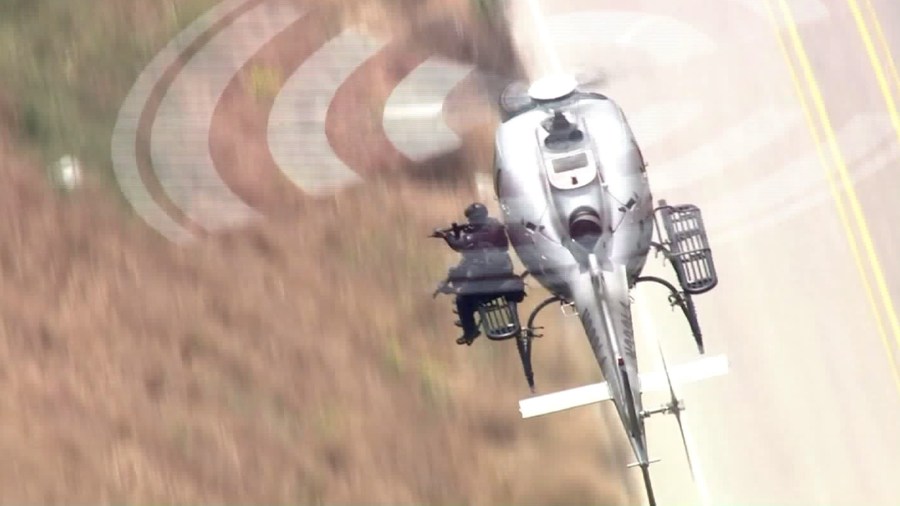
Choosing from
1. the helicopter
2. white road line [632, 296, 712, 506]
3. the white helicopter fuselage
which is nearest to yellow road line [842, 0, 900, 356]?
white road line [632, 296, 712, 506]

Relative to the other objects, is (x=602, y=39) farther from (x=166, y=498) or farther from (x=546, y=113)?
(x=166, y=498)

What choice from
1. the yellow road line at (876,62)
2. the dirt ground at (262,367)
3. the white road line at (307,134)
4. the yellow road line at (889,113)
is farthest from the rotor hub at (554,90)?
the yellow road line at (876,62)

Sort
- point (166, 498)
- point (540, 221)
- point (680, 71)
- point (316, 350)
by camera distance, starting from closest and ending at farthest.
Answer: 1. point (540, 221)
2. point (166, 498)
3. point (316, 350)
4. point (680, 71)

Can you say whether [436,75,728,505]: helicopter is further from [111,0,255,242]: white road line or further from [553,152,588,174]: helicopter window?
[111,0,255,242]: white road line

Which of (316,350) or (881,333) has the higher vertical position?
(316,350)

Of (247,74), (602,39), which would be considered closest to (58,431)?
(247,74)

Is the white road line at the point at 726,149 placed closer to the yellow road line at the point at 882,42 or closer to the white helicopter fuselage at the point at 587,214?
the yellow road line at the point at 882,42

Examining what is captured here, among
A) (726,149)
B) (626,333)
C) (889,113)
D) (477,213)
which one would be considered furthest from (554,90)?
(889,113)
